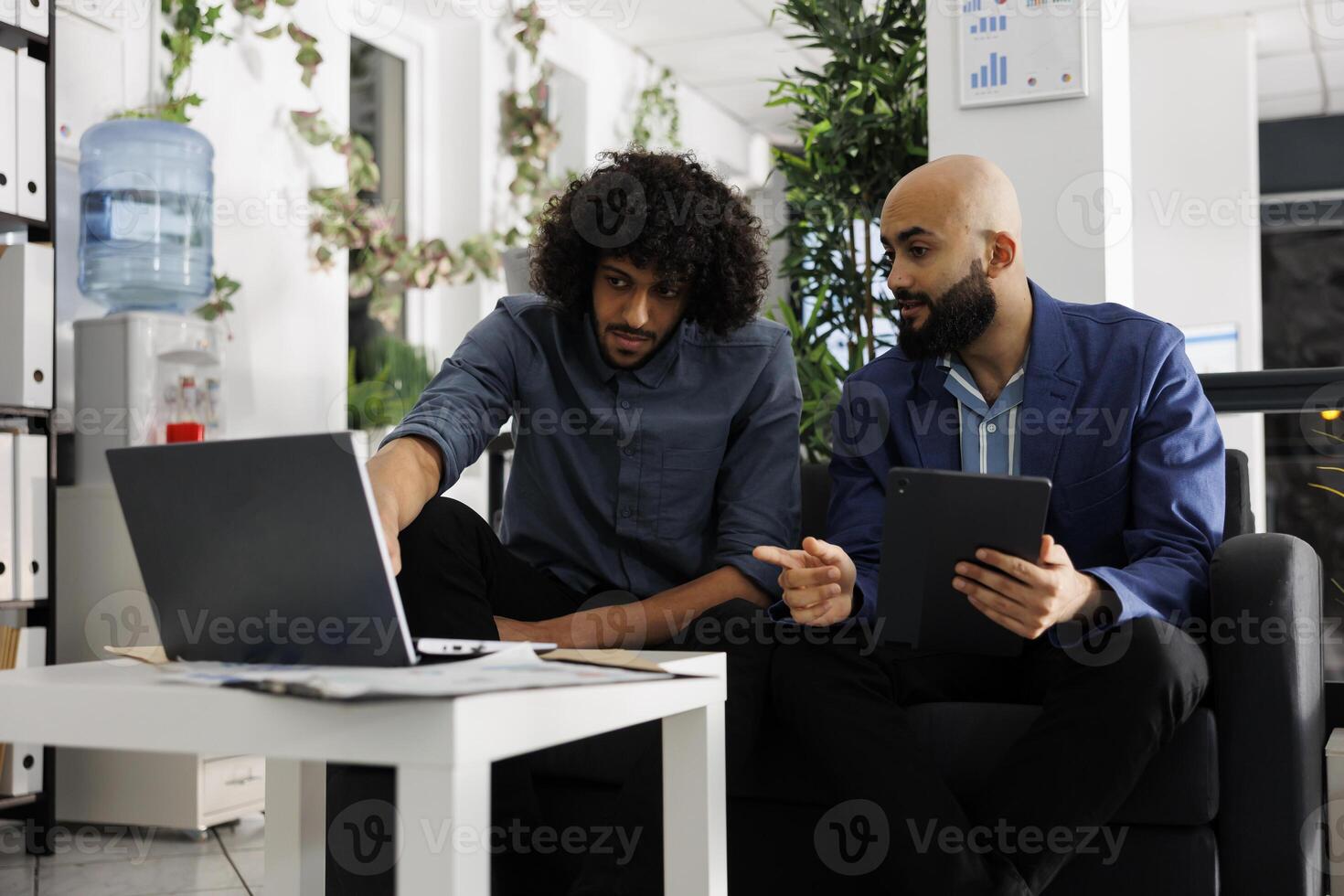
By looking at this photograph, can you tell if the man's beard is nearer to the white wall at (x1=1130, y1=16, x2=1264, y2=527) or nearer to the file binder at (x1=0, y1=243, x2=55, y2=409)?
the file binder at (x1=0, y1=243, x2=55, y2=409)

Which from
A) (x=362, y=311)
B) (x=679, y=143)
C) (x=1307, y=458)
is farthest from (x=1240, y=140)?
(x=362, y=311)

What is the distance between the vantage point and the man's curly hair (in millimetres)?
2059

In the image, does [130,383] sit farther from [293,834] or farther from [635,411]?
[293,834]

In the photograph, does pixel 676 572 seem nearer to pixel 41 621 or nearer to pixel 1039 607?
pixel 1039 607

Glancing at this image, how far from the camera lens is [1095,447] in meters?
1.82

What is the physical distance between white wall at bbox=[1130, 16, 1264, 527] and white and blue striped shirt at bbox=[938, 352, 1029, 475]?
4.10 meters

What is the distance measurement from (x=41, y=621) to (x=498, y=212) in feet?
8.54

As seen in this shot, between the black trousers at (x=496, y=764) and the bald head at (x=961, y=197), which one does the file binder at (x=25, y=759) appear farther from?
the bald head at (x=961, y=197)

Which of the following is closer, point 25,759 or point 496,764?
point 496,764

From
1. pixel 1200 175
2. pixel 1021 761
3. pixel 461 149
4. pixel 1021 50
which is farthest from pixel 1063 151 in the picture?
pixel 1200 175

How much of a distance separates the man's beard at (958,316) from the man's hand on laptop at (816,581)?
1.48ft

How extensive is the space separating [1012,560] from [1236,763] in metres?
0.40

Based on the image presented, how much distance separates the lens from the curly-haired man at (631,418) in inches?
74.5

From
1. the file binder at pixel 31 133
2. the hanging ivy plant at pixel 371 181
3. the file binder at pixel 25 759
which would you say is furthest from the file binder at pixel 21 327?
the hanging ivy plant at pixel 371 181
